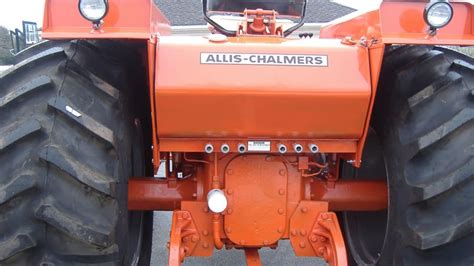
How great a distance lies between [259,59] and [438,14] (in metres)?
0.82

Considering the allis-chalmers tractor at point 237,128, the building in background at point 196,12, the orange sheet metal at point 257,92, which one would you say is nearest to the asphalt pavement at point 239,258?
the allis-chalmers tractor at point 237,128

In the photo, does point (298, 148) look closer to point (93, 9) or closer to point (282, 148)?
point (282, 148)

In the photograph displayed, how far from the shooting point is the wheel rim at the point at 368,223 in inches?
142

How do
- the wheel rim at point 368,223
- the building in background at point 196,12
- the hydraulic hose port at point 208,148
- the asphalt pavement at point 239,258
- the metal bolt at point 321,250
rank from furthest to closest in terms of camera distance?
the building in background at point 196,12 → the asphalt pavement at point 239,258 → the wheel rim at point 368,223 → the metal bolt at point 321,250 → the hydraulic hose port at point 208,148

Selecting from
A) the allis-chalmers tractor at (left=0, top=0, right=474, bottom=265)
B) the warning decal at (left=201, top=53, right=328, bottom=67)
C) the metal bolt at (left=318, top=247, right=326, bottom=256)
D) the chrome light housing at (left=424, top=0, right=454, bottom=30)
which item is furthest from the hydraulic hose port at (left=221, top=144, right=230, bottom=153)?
the chrome light housing at (left=424, top=0, right=454, bottom=30)

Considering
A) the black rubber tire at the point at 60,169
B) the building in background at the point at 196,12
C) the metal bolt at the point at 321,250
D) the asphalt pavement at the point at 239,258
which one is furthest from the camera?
the building in background at the point at 196,12

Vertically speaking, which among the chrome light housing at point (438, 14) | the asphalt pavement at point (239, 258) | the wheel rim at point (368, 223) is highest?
the chrome light housing at point (438, 14)

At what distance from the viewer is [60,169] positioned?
90.6 inches

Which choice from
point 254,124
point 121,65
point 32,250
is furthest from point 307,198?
point 32,250

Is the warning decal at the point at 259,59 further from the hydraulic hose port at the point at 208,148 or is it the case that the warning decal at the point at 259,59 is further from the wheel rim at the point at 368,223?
the wheel rim at the point at 368,223

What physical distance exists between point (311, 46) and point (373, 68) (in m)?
0.32

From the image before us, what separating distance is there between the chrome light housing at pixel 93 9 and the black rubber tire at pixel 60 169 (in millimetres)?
338

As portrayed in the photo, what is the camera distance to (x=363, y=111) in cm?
262

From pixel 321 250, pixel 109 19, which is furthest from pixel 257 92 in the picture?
pixel 321 250
